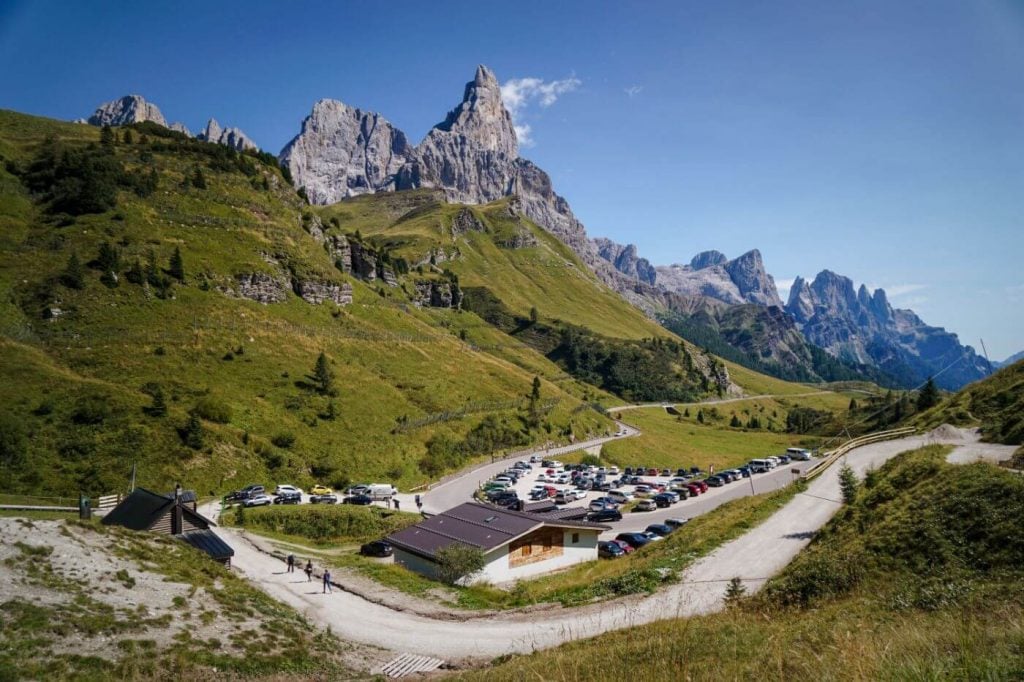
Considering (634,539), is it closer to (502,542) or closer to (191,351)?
(502,542)

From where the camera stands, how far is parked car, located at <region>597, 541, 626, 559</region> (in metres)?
42.8

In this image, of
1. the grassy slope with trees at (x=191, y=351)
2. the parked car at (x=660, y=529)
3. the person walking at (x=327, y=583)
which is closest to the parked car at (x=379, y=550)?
the person walking at (x=327, y=583)

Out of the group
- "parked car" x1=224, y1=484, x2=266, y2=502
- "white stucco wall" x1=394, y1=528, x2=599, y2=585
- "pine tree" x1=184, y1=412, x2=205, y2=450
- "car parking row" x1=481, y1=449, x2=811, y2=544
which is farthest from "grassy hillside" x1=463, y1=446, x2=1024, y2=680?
"pine tree" x1=184, y1=412, x2=205, y2=450

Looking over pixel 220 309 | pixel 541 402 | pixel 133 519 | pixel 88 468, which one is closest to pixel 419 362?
pixel 541 402

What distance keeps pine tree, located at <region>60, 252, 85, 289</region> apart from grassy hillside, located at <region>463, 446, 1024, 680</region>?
8993cm

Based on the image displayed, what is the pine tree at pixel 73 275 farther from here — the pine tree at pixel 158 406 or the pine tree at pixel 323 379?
the pine tree at pixel 323 379

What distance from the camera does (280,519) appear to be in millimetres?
50188

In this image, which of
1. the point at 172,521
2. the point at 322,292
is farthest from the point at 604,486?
the point at 322,292

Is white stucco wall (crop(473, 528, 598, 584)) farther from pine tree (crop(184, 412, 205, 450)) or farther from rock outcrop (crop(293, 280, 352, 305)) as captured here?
rock outcrop (crop(293, 280, 352, 305))

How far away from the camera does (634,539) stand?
1806 inches

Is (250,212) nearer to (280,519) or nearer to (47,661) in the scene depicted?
(280,519)

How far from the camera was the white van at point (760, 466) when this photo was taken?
3376 inches

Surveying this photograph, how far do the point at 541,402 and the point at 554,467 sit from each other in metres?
29.2

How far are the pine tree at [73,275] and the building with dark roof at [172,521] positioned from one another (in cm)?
5822
